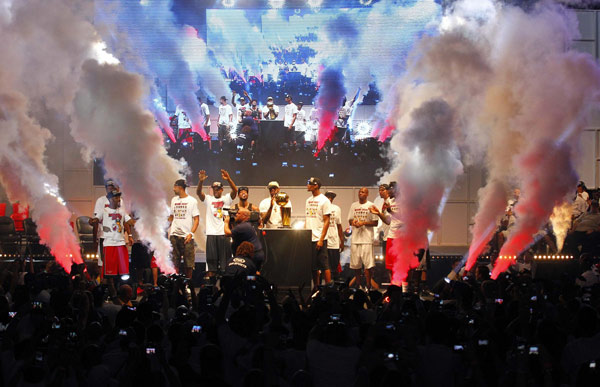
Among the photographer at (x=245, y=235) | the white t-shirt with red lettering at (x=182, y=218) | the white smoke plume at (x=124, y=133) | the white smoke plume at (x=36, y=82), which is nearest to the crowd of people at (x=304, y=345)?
the photographer at (x=245, y=235)

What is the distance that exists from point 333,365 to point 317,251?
8245 millimetres

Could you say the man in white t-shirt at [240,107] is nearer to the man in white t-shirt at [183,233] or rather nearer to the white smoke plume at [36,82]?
the white smoke plume at [36,82]

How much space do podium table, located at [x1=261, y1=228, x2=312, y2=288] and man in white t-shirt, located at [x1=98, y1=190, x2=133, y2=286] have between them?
290cm

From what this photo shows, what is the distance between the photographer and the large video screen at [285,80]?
2091 centimetres

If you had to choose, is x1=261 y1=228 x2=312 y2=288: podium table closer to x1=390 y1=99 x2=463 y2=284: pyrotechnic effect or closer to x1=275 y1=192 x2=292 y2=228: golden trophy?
x1=275 y1=192 x2=292 y2=228: golden trophy

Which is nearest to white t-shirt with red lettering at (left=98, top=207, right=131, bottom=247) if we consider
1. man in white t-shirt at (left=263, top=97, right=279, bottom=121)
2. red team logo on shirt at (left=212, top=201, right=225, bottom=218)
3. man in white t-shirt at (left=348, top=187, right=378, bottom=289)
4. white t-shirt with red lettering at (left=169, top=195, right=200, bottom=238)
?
white t-shirt with red lettering at (left=169, top=195, right=200, bottom=238)

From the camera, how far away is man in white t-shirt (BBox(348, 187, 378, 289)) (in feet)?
47.3

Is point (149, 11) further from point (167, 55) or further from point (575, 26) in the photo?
point (575, 26)

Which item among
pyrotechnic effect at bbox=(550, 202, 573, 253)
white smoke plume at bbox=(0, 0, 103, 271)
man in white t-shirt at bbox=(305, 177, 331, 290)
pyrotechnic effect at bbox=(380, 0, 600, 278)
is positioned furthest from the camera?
pyrotechnic effect at bbox=(550, 202, 573, 253)

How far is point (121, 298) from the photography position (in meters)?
9.53

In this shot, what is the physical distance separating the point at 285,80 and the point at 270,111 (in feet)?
3.67

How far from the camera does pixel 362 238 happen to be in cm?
1450

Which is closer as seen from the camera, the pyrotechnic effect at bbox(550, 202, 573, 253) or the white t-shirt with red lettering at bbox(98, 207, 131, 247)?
the white t-shirt with red lettering at bbox(98, 207, 131, 247)

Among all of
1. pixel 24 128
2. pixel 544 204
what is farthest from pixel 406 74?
pixel 24 128
